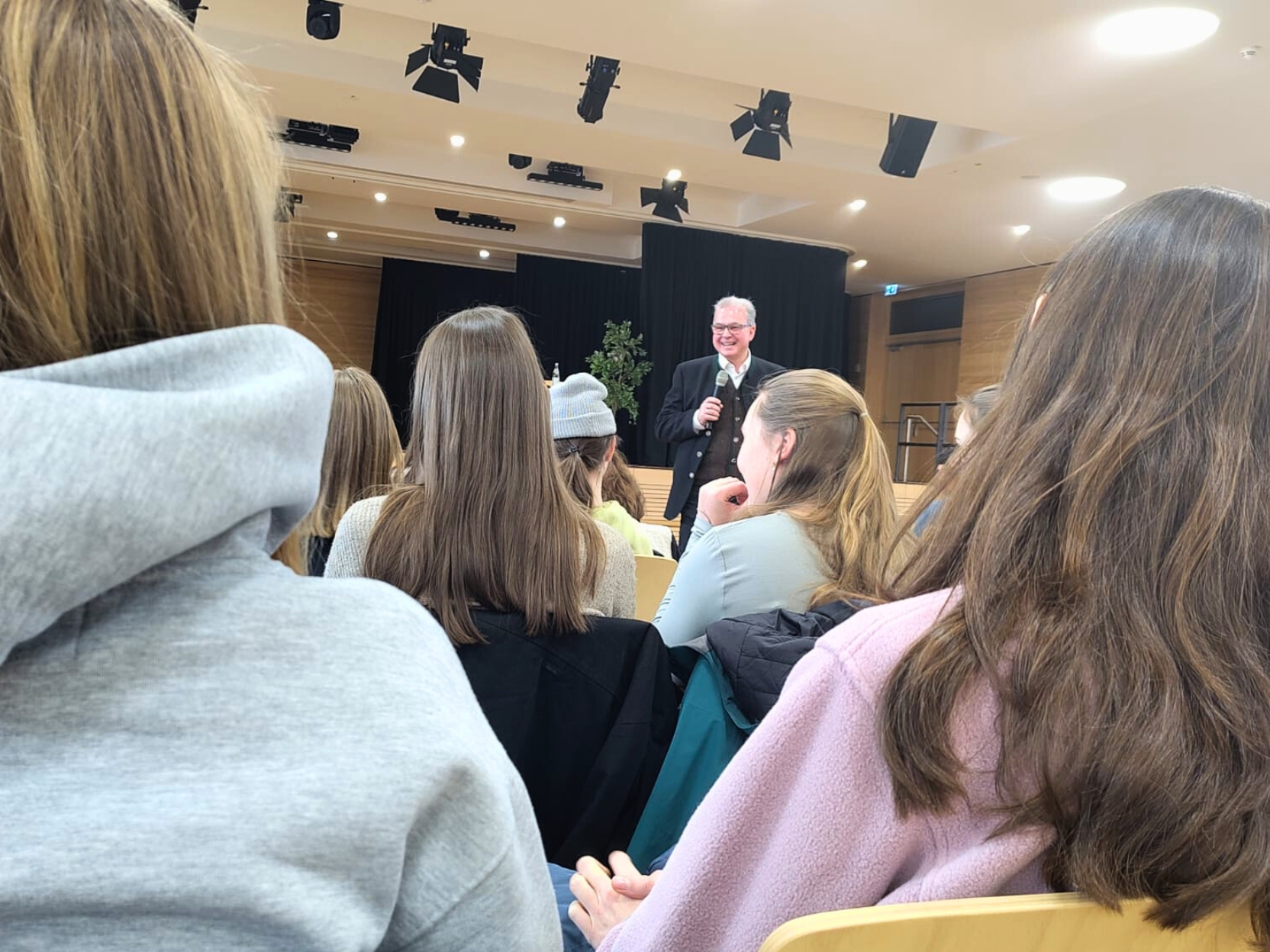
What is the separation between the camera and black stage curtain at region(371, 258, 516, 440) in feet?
36.4

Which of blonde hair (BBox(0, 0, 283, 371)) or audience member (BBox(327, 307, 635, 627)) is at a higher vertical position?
blonde hair (BBox(0, 0, 283, 371))

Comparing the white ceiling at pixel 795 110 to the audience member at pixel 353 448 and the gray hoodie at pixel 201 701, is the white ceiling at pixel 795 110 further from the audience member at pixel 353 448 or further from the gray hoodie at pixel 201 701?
the gray hoodie at pixel 201 701

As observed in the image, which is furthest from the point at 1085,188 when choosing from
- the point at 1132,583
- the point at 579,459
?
the point at 1132,583

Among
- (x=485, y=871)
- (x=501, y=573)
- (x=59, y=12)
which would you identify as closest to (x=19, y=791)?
(x=485, y=871)

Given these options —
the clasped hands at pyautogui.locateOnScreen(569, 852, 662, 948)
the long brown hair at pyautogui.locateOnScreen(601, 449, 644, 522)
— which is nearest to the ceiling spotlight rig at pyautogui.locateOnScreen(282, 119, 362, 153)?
the long brown hair at pyautogui.locateOnScreen(601, 449, 644, 522)

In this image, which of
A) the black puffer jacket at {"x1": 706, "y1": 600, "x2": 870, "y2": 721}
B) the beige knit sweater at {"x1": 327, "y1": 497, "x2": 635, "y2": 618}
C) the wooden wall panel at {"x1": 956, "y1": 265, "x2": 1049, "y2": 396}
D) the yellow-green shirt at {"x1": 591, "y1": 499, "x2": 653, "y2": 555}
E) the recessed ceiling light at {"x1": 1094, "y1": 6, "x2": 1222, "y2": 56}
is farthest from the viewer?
the wooden wall panel at {"x1": 956, "y1": 265, "x2": 1049, "y2": 396}

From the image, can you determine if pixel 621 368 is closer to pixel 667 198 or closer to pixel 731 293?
pixel 731 293

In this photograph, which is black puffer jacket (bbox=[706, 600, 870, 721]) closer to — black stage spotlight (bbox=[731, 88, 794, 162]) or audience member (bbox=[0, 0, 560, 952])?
audience member (bbox=[0, 0, 560, 952])

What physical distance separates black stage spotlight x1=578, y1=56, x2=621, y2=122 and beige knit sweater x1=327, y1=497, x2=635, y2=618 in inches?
156

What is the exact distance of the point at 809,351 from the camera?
967 centimetres

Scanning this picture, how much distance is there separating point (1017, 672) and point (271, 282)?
23.9 inches

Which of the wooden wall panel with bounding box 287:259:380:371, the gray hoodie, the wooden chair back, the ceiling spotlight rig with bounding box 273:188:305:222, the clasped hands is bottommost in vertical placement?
the clasped hands

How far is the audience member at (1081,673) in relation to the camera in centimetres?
69

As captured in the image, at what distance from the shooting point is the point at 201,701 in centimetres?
42
